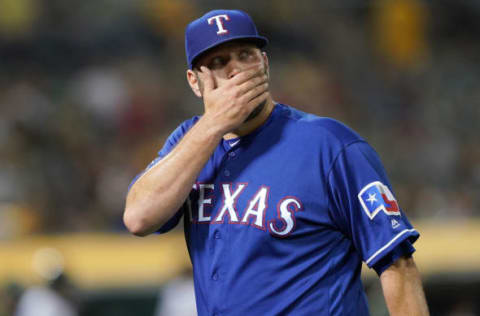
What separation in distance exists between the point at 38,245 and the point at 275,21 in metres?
5.73

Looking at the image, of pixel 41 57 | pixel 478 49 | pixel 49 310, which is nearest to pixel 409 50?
pixel 478 49

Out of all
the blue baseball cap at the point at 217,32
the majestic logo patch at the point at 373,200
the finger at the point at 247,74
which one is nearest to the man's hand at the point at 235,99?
the finger at the point at 247,74

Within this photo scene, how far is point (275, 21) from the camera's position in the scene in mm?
11797

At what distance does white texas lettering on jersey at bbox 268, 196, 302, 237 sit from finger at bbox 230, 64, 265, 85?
39 cm

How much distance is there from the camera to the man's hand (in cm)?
243

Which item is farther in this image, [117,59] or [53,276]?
[117,59]

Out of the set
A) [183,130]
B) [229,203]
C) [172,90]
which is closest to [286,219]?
[229,203]

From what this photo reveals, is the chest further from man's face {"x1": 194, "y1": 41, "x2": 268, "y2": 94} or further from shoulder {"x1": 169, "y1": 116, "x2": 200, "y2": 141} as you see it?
man's face {"x1": 194, "y1": 41, "x2": 268, "y2": 94}

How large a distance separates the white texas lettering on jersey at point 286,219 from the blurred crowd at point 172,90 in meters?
5.86

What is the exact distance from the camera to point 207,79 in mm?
A: 2508

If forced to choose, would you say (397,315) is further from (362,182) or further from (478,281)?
(478,281)

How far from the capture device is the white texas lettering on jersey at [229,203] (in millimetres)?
2518

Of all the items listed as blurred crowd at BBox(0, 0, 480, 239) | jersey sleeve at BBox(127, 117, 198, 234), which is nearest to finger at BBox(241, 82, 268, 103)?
jersey sleeve at BBox(127, 117, 198, 234)

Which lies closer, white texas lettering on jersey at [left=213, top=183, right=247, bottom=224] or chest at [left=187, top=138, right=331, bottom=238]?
chest at [left=187, top=138, right=331, bottom=238]
